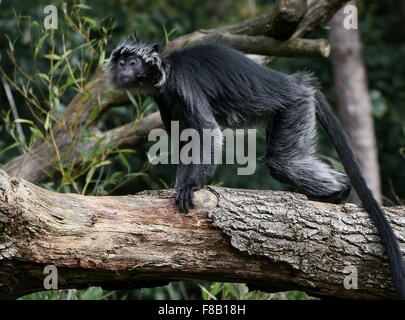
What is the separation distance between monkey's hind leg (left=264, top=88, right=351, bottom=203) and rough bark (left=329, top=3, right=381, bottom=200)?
140 inches

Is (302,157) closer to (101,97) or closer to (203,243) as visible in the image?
(203,243)

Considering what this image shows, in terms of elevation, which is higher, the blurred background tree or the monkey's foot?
the blurred background tree

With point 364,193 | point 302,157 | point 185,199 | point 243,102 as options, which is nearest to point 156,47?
point 243,102

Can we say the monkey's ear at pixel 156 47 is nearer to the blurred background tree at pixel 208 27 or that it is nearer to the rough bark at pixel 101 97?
the rough bark at pixel 101 97

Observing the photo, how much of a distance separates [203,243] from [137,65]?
176cm

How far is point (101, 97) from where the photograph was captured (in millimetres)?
5305

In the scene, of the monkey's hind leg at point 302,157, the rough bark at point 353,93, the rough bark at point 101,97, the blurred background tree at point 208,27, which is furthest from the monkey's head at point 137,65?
the rough bark at point 353,93

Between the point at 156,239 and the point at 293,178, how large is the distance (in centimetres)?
138

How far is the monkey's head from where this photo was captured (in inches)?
177

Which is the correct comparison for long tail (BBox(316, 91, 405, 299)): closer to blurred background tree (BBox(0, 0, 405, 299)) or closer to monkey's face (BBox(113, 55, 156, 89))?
monkey's face (BBox(113, 55, 156, 89))

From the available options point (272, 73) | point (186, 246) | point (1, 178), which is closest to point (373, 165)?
point (272, 73)

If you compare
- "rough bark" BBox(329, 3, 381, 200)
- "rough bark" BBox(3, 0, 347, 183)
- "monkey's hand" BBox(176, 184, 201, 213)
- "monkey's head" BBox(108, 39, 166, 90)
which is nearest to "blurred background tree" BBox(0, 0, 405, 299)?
"rough bark" BBox(329, 3, 381, 200)

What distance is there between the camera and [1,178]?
299cm

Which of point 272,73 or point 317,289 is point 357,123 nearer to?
point 272,73
